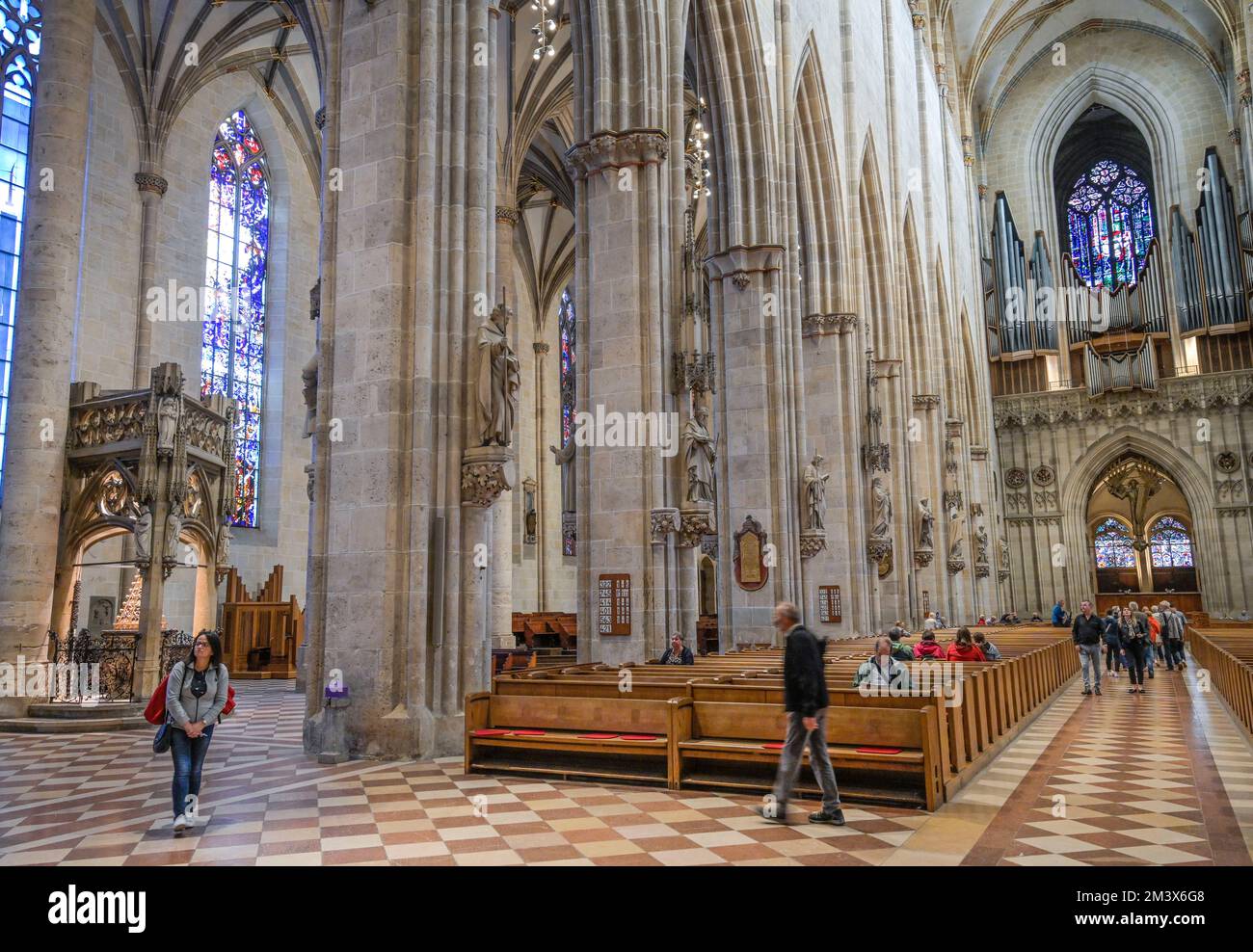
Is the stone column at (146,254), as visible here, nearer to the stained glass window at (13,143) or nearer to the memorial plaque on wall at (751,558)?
the stained glass window at (13,143)

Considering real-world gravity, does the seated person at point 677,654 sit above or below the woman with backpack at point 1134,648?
above

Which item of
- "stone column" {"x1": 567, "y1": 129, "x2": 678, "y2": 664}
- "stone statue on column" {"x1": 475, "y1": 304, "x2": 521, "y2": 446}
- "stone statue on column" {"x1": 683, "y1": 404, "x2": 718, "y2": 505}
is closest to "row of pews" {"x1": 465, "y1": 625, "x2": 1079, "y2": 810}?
"stone statue on column" {"x1": 475, "y1": 304, "x2": 521, "y2": 446}

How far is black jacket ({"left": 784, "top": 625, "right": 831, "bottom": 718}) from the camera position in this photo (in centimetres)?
576

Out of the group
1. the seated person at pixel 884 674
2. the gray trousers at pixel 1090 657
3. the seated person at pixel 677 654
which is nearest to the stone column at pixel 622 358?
the seated person at pixel 677 654

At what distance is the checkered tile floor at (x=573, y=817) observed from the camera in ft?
16.6

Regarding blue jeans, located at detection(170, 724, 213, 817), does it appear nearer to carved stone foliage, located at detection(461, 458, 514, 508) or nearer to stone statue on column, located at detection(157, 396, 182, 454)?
carved stone foliage, located at detection(461, 458, 514, 508)

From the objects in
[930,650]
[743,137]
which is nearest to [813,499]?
[743,137]

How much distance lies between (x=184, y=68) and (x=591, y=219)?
12.1m

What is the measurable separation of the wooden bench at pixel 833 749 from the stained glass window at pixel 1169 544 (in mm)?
36913

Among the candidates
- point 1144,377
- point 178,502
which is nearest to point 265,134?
point 178,502

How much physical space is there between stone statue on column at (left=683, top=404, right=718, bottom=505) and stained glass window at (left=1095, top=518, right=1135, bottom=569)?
32156 mm

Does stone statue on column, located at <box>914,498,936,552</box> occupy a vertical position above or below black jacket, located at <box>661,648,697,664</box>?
above

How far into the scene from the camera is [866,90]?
23688mm

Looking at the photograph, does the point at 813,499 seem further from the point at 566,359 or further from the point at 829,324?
the point at 566,359
